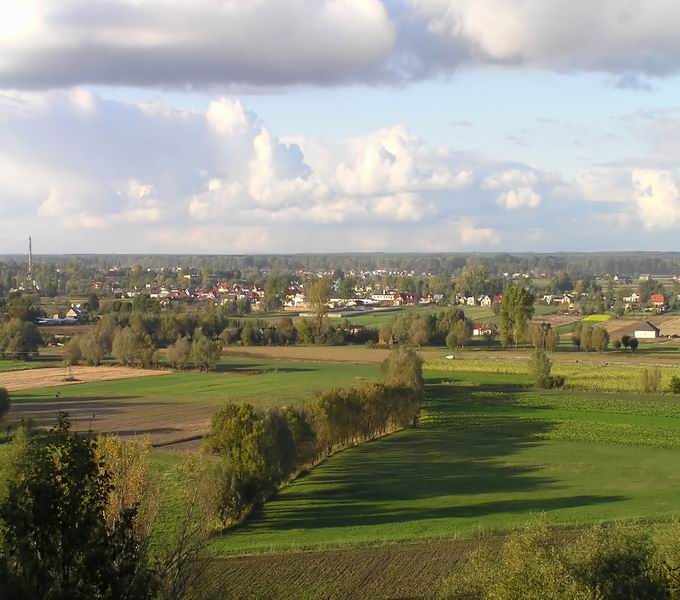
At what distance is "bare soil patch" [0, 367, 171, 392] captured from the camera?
6675 centimetres

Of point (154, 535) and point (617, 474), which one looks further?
point (617, 474)

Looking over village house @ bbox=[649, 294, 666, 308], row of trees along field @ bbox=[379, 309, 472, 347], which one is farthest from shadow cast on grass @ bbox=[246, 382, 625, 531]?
village house @ bbox=[649, 294, 666, 308]

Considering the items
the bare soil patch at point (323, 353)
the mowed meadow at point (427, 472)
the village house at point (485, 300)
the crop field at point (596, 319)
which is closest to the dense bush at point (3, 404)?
Answer: the mowed meadow at point (427, 472)

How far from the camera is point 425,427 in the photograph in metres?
48.8

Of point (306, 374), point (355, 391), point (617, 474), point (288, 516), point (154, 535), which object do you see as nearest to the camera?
point (154, 535)

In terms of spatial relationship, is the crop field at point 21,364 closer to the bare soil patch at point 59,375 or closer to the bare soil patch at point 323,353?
the bare soil patch at point 59,375

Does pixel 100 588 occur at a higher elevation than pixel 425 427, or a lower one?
higher

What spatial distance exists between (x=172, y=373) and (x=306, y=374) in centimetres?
1337

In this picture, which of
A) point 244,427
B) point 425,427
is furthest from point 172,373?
point 244,427

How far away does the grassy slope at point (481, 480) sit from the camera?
27.1 meters

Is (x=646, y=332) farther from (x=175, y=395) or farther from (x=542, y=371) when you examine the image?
(x=175, y=395)

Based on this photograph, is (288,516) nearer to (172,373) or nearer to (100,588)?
(100,588)

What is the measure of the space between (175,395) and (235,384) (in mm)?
6976

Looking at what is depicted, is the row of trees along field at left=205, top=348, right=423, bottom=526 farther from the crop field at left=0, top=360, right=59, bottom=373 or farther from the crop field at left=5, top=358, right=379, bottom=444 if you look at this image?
the crop field at left=0, top=360, right=59, bottom=373
